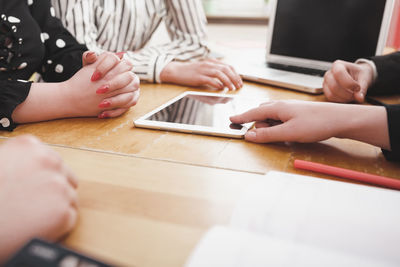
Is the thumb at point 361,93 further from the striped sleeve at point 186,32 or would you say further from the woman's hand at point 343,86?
the striped sleeve at point 186,32

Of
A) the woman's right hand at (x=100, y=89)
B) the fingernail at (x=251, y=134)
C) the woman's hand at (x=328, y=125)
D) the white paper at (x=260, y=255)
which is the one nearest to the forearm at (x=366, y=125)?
the woman's hand at (x=328, y=125)

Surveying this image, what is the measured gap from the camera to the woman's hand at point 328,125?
468 millimetres

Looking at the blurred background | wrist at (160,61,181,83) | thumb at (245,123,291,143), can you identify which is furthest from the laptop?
the blurred background

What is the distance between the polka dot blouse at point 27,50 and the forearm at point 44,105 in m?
0.01

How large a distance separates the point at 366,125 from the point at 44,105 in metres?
0.53

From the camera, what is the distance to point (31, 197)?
0.27 metres

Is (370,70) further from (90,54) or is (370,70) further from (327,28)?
(90,54)

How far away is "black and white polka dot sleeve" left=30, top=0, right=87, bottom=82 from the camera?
0.73 metres

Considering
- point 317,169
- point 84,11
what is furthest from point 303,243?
point 84,11

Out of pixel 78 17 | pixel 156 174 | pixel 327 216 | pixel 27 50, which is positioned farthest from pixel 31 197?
pixel 78 17

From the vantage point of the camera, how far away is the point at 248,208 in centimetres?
31

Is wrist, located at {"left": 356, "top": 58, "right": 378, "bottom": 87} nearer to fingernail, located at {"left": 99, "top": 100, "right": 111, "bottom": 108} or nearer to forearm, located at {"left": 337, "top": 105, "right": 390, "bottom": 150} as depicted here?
forearm, located at {"left": 337, "top": 105, "right": 390, "bottom": 150}

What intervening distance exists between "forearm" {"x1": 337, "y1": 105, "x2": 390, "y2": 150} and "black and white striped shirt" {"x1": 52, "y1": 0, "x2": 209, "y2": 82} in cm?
51

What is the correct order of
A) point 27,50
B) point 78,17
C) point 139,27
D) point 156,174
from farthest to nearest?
point 139,27 < point 78,17 < point 27,50 < point 156,174
